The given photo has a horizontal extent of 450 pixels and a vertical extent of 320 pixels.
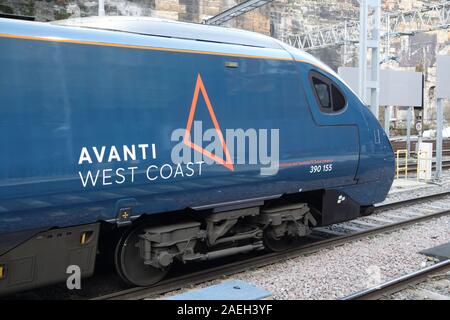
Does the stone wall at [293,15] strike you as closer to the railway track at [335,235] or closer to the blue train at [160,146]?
the railway track at [335,235]

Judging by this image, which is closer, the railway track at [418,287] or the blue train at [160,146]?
the blue train at [160,146]

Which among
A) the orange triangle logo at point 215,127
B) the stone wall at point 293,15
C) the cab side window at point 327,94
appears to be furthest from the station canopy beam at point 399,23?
the orange triangle logo at point 215,127

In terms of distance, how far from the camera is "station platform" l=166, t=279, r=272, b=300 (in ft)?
18.1

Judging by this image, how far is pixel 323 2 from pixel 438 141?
6029cm

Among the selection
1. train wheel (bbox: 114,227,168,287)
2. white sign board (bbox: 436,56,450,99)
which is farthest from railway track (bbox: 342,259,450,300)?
white sign board (bbox: 436,56,450,99)

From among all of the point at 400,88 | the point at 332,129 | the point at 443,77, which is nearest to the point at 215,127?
the point at 332,129

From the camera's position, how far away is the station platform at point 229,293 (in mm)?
5502

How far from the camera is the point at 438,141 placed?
1688cm

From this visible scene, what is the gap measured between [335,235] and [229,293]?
163 inches

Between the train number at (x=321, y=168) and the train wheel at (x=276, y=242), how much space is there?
116cm

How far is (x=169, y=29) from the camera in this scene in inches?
241

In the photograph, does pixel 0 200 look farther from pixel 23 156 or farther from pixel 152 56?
pixel 152 56

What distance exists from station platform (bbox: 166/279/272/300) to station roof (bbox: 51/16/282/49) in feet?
10.1

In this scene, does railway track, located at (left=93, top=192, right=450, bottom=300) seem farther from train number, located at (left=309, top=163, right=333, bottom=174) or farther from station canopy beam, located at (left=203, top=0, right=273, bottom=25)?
station canopy beam, located at (left=203, top=0, right=273, bottom=25)
